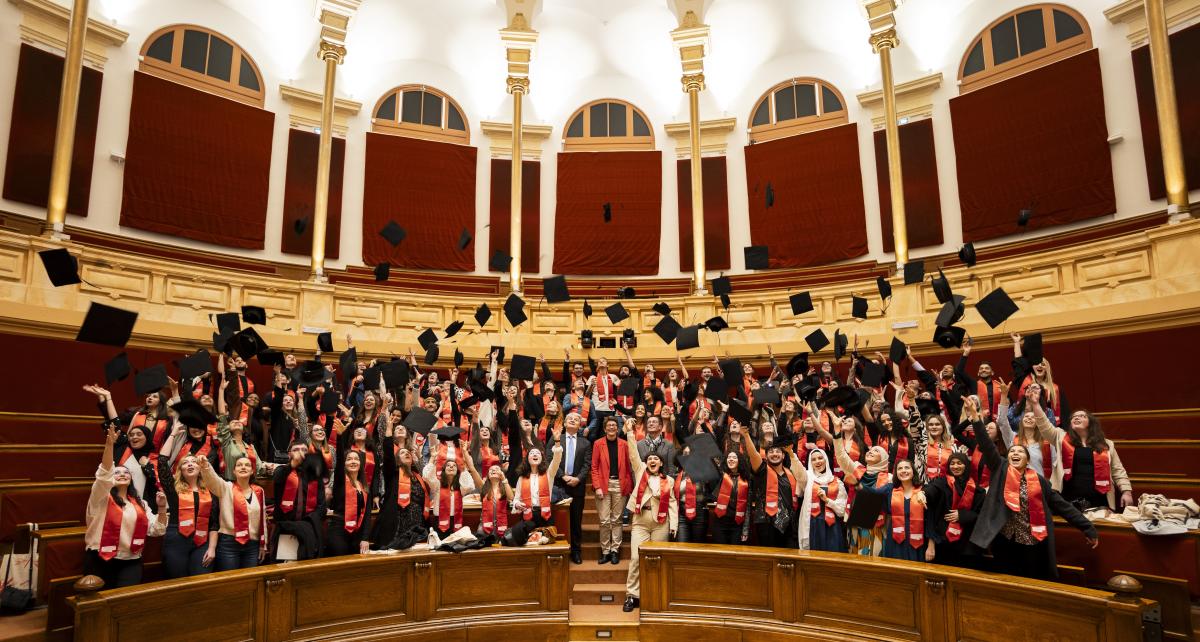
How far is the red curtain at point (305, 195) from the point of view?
11.6m

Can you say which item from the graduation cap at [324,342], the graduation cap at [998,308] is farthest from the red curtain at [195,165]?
the graduation cap at [998,308]


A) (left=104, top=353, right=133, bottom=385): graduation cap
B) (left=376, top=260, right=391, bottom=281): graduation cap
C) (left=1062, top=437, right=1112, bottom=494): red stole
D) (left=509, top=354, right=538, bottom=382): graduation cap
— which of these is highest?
(left=376, top=260, right=391, bottom=281): graduation cap

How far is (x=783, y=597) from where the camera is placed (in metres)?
5.00

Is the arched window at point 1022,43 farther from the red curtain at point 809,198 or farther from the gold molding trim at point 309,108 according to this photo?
the gold molding trim at point 309,108

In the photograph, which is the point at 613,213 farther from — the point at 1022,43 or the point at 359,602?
the point at 359,602

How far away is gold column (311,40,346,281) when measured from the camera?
1153 cm

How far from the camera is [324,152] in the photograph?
11758 mm

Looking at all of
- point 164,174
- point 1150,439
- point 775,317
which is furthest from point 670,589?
point 164,174

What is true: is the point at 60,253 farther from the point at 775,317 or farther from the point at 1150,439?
the point at 1150,439

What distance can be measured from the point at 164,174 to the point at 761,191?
9315 mm

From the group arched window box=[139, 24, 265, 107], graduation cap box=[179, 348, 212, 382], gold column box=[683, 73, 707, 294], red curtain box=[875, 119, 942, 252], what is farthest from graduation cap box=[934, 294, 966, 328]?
arched window box=[139, 24, 265, 107]

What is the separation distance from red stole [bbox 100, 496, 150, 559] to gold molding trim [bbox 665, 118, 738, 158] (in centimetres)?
1058

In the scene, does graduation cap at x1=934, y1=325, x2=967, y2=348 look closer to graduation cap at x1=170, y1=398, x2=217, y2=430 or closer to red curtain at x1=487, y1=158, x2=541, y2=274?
graduation cap at x1=170, y1=398, x2=217, y2=430

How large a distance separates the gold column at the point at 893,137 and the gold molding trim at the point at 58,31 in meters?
11.3
